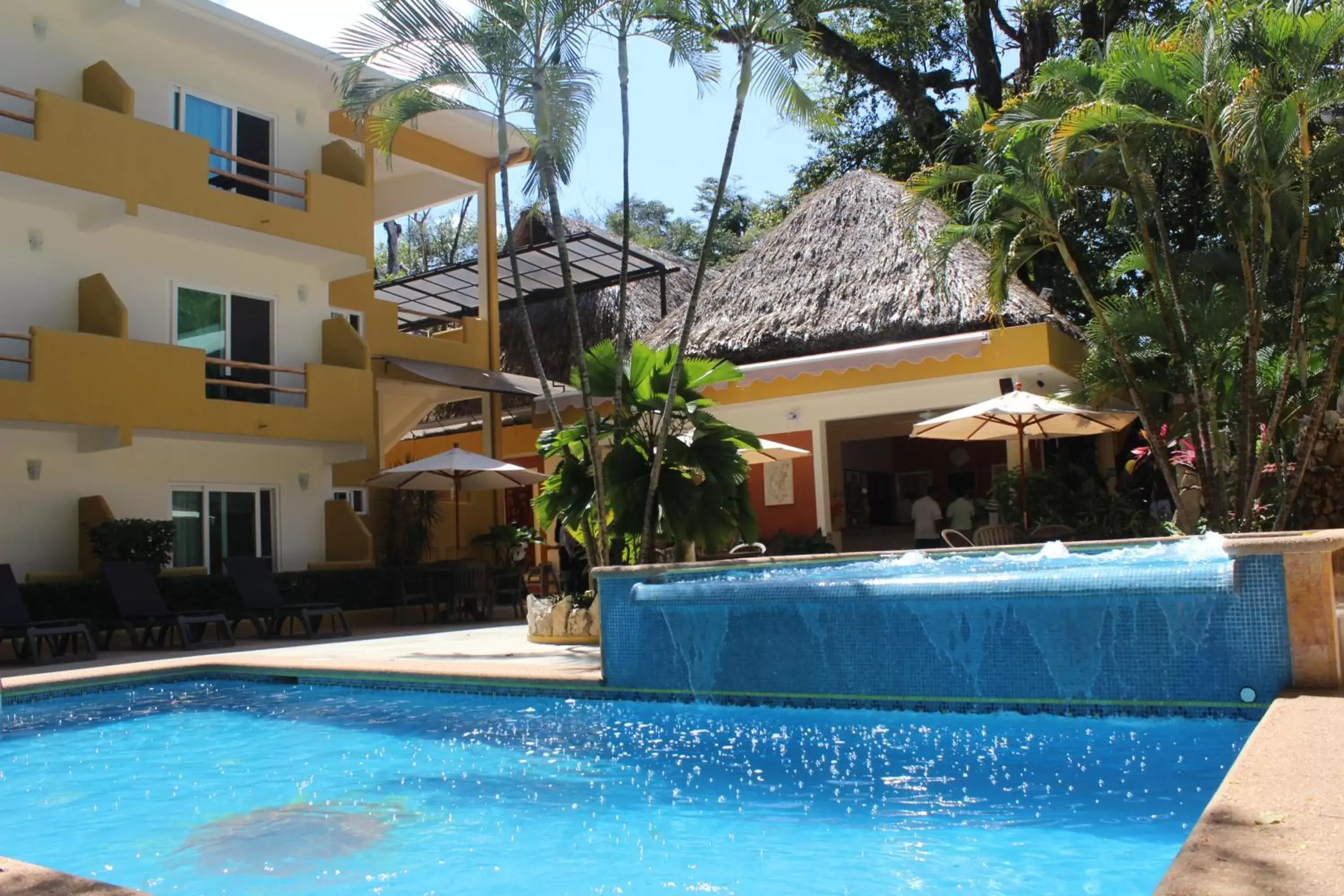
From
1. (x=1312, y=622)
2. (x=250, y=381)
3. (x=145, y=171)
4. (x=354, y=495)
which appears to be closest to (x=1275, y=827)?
(x=1312, y=622)

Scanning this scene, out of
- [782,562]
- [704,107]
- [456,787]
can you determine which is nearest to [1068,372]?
[704,107]

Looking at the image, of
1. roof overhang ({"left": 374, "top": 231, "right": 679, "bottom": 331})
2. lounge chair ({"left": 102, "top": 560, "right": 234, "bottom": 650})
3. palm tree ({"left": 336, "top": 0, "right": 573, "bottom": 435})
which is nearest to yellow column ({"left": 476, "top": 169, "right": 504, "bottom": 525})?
roof overhang ({"left": 374, "top": 231, "right": 679, "bottom": 331})

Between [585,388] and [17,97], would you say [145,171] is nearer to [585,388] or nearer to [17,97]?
[17,97]

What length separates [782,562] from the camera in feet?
35.0

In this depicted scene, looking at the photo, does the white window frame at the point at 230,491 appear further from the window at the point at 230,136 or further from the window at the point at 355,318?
the window at the point at 230,136

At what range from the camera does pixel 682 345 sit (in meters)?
12.0

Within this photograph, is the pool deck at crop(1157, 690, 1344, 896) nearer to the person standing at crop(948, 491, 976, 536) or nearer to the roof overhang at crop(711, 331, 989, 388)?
the roof overhang at crop(711, 331, 989, 388)

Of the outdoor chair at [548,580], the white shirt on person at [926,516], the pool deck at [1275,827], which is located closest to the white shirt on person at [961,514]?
the white shirt on person at [926,516]

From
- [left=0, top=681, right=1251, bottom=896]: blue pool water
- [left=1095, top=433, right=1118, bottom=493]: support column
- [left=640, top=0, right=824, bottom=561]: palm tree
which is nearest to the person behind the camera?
[left=0, top=681, right=1251, bottom=896]: blue pool water

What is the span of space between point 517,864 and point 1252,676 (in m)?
4.56

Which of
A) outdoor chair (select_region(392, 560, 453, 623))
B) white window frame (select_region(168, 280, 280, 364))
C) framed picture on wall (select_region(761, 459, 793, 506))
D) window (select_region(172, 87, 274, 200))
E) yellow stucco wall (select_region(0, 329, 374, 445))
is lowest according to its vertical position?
outdoor chair (select_region(392, 560, 453, 623))

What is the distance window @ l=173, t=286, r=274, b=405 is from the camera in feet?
59.9

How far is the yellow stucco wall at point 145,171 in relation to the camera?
15320 mm

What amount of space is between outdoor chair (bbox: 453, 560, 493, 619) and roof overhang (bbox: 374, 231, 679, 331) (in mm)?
6920
